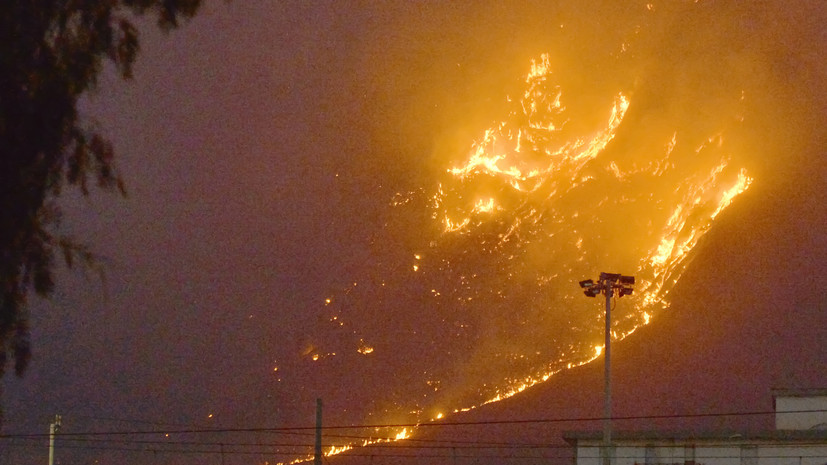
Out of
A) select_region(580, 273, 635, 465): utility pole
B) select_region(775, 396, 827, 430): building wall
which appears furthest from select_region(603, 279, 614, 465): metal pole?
select_region(775, 396, 827, 430): building wall

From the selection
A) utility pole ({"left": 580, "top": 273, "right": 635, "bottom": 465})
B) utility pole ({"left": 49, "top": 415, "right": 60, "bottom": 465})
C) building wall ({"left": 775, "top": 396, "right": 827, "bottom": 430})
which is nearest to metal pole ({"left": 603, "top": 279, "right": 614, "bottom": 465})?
utility pole ({"left": 580, "top": 273, "right": 635, "bottom": 465})

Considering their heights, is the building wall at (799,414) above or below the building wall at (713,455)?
above

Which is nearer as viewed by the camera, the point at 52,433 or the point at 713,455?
the point at 713,455

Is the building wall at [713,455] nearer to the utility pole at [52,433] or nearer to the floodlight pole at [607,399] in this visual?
the floodlight pole at [607,399]

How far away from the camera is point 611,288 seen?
102 ft

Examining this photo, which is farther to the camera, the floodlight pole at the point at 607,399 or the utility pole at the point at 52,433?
the utility pole at the point at 52,433

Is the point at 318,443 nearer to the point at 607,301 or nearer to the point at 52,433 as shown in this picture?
the point at 607,301

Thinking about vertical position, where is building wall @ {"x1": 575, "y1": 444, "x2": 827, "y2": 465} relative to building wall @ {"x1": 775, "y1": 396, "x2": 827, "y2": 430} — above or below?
below

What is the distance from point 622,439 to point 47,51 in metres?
25.8

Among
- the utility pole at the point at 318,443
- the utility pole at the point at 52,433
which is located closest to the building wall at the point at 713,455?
the utility pole at the point at 318,443

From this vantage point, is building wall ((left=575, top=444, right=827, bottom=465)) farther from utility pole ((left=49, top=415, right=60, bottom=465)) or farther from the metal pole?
utility pole ((left=49, top=415, right=60, bottom=465))

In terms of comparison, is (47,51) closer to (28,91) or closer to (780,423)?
(28,91)

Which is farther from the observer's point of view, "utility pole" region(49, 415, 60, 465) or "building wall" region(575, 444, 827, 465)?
"utility pole" region(49, 415, 60, 465)

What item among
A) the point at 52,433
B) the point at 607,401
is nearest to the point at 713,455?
the point at 607,401
